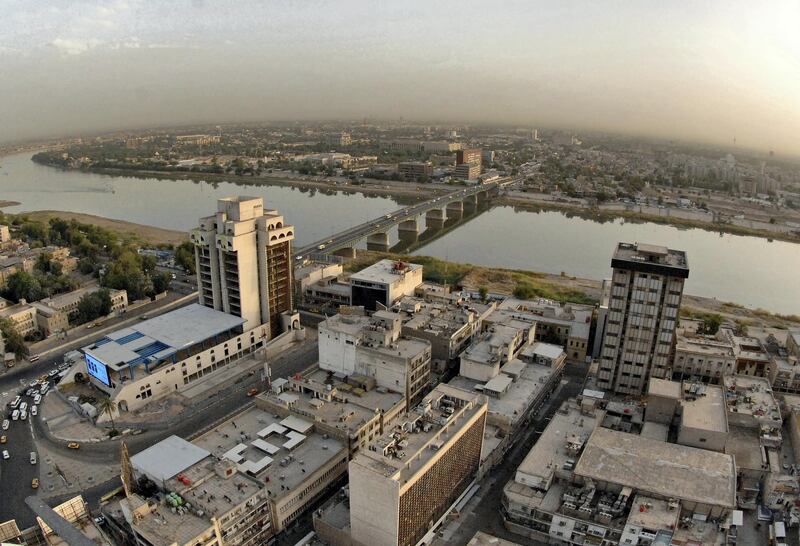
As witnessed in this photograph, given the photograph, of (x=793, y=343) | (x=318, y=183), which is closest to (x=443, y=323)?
(x=793, y=343)

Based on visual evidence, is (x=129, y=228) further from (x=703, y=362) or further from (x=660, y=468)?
(x=660, y=468)

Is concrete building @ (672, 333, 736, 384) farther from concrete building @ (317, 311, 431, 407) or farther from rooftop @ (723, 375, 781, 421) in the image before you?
concrete building @ (317, 311, 431, 407)

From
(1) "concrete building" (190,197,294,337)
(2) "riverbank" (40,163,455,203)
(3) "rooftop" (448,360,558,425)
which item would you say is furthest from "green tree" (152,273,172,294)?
(2) "riverbank" (40,163,455,203)

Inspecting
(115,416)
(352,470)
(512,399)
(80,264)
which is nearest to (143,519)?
(352,470)

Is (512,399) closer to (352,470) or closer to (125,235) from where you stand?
(352,470)

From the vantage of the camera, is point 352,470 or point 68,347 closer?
point 352,470

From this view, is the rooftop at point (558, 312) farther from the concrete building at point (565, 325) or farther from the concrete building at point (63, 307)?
the concrete building at point (63, 307)
